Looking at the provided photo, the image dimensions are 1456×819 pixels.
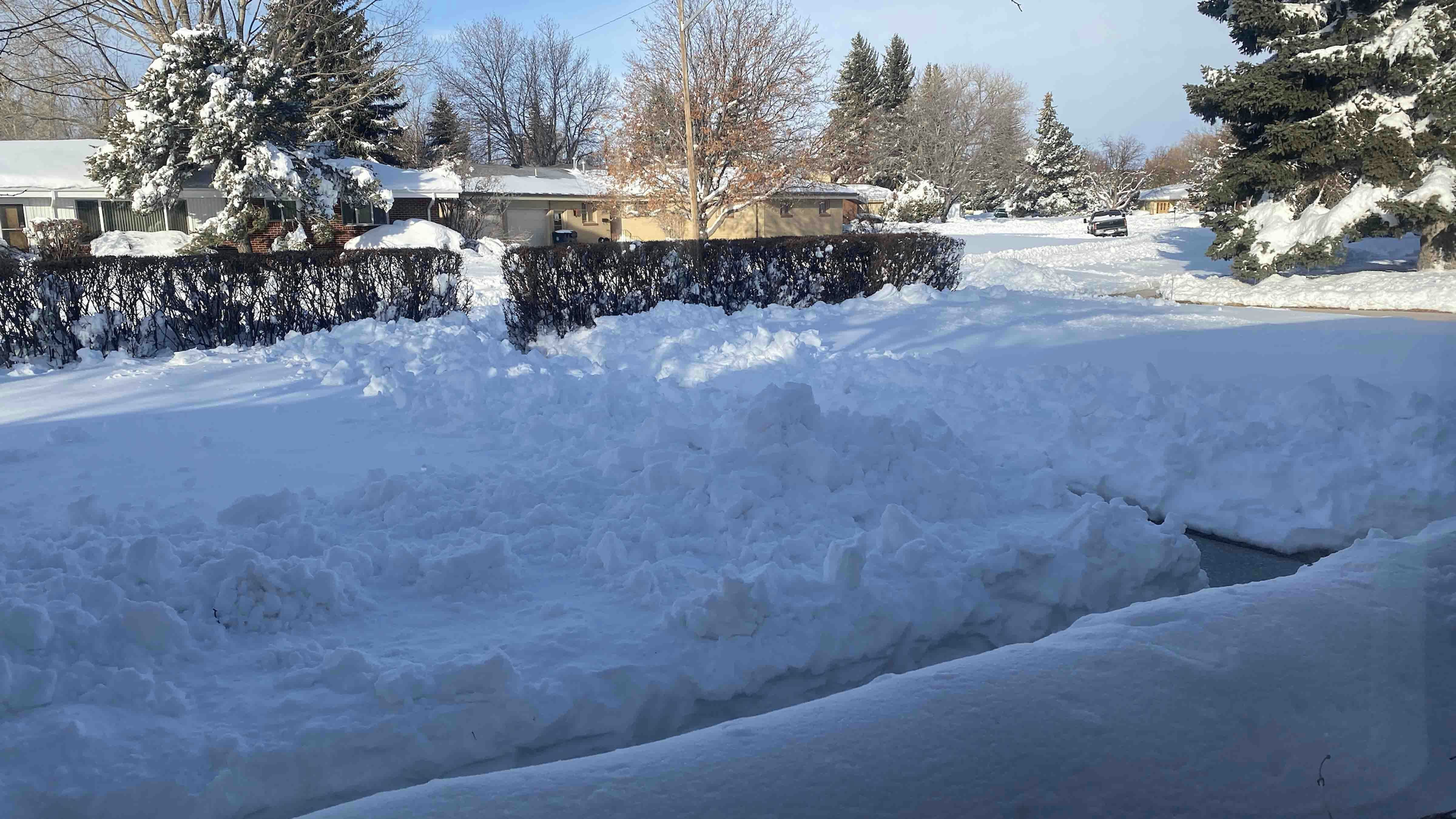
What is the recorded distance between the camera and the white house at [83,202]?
1135 inches

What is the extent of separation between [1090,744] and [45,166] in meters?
37.2

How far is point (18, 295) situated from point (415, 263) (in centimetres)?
460

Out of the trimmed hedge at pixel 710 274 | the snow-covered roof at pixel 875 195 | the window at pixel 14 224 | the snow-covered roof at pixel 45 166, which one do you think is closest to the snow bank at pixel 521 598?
the trimmed hedge at pixel 710 274

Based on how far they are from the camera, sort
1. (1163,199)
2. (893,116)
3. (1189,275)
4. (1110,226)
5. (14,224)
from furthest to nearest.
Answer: (1163,199) < (893,116) < (1110,226) < (14,224) < (1189,275)

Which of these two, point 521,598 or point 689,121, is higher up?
point 689,121

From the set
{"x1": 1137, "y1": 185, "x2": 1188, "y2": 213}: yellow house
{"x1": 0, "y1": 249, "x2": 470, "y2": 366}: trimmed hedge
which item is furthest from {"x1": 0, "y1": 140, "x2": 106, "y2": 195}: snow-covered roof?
{"x1": 1137, "y1": 185, "x2": 1188, "y2": 213}: yellow house

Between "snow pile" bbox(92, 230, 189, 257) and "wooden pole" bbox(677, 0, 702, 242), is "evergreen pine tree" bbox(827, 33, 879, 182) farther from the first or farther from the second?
"snow pile" bbox(92, 230, 189, 257)

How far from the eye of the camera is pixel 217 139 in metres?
24.7

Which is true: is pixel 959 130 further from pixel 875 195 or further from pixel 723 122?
pixel 723 122

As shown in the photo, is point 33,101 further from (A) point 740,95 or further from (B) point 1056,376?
(B) point 1056,376

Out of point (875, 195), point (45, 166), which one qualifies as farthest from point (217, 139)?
point (875, 195)

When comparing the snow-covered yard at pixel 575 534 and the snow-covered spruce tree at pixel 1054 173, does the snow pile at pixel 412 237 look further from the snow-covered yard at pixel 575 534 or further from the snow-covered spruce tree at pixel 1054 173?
the snow-covered spruce tree at pixel 1054 173

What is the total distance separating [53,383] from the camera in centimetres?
966

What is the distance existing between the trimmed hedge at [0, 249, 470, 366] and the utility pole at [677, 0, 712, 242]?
12.1 m
